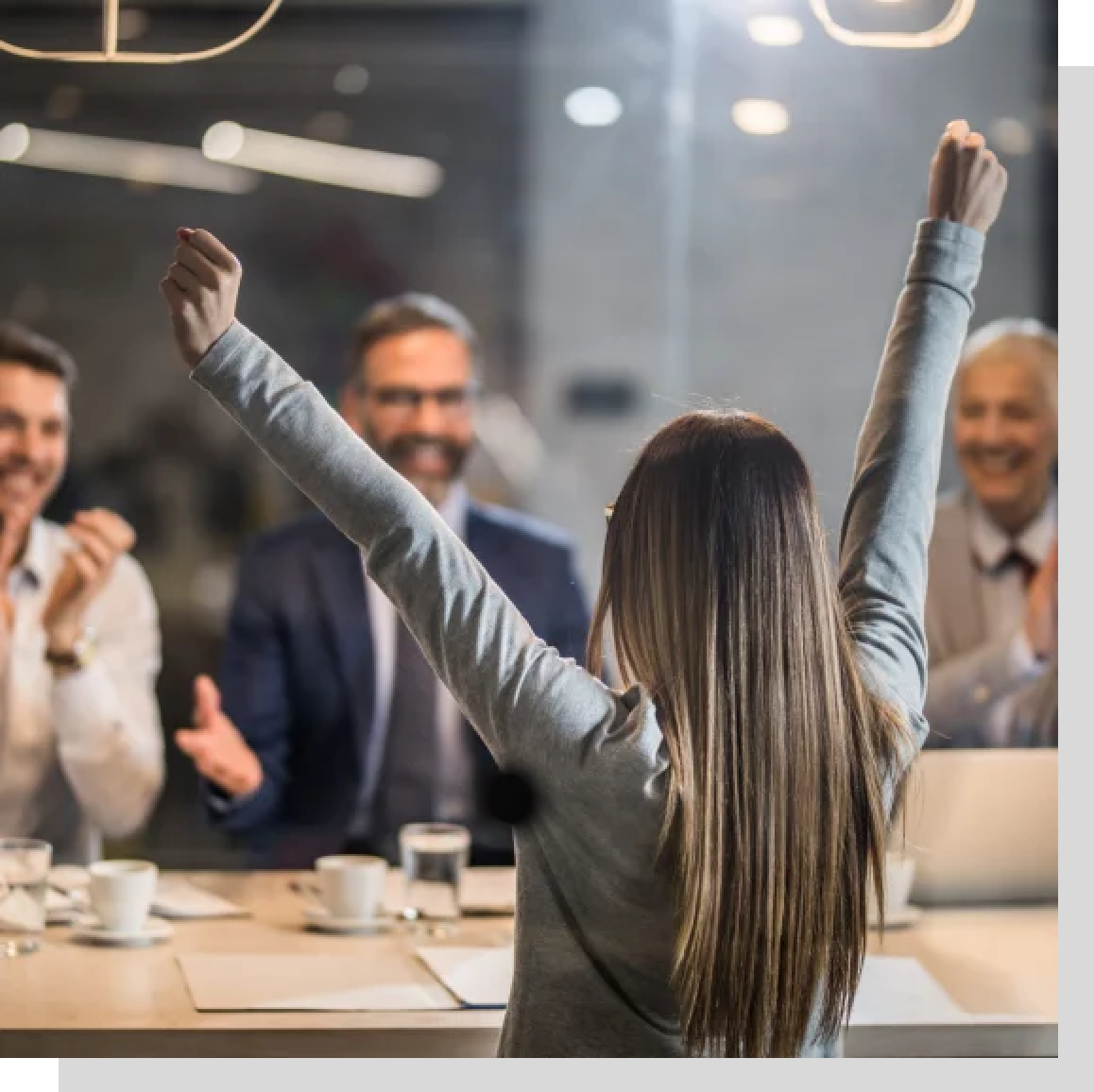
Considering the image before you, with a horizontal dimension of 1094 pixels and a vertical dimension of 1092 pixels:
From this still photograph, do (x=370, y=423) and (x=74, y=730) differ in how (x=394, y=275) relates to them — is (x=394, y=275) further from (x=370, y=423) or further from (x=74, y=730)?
(x=74, y=730)

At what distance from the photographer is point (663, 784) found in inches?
46.1

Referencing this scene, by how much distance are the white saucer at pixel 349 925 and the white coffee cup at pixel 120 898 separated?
19cm

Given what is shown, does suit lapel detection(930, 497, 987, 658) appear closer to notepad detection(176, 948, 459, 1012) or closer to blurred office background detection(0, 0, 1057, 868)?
blurred office background detection(0, 0, 1057, 868)

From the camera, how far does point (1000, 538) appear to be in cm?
281

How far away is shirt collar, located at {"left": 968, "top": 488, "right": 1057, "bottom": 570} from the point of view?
9.18ft

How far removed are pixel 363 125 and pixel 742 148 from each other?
844 mm

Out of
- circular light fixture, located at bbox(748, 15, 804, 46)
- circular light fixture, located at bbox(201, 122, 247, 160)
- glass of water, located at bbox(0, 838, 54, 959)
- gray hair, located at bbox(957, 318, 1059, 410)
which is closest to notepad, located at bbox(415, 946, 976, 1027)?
glass of water, located at bbox(0, 838, 54, 959)

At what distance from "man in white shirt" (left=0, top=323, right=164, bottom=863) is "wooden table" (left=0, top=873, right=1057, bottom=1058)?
524 millimetres

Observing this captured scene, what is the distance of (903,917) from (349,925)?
61 cm

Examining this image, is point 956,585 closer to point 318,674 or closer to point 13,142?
point 318,674

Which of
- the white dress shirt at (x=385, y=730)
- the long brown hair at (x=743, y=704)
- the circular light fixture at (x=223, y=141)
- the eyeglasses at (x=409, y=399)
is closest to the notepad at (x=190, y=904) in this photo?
the white dress shirt at (x=385, y=730)

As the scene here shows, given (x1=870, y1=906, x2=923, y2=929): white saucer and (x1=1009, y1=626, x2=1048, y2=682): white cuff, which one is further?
(x1=1009, y1=626, x2=1048, y2=682): white cuff

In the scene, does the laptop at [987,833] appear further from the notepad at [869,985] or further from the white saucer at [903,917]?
the notepad at [869,985]

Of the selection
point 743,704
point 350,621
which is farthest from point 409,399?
point 743,704
